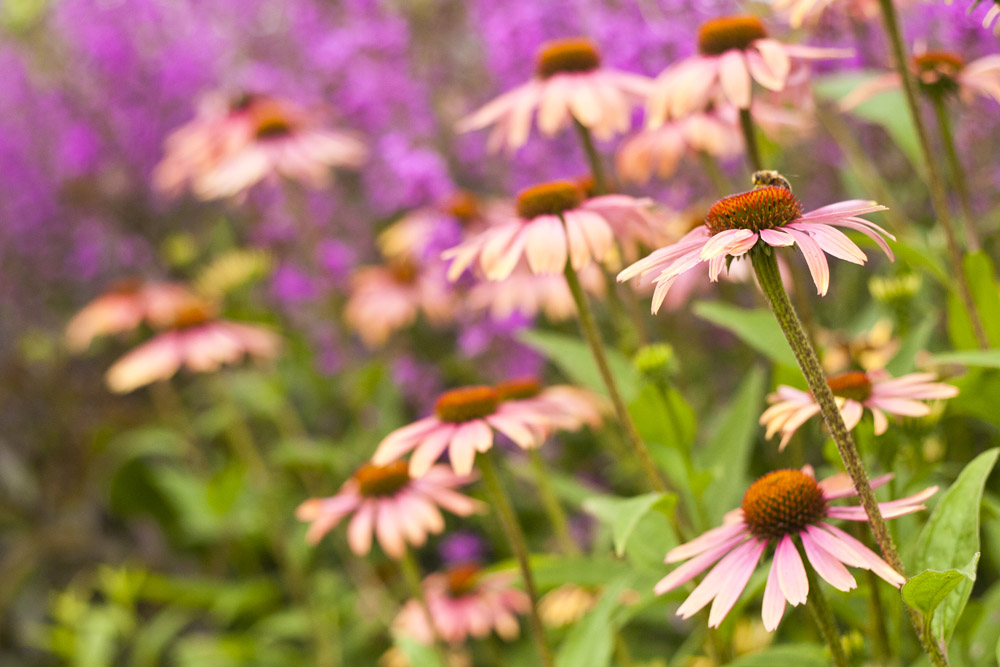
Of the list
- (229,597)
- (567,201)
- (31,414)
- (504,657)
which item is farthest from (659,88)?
(31,414)

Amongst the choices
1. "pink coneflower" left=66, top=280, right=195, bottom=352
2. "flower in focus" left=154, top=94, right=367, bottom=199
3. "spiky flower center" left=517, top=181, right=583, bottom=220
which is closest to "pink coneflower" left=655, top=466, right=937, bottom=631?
"spiky flower center" left=517, top=181, right=583, bottom=220

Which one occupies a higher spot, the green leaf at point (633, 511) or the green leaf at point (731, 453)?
the green leaf at point (633, 511)

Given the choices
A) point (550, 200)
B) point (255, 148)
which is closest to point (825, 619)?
point (550, 200)

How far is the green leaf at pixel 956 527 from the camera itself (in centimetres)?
74

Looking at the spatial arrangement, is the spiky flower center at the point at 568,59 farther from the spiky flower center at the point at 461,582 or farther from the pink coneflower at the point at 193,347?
the pink coneflower at the point at 193,347

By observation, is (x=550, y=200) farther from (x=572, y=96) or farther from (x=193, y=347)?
(x=193, y=347)

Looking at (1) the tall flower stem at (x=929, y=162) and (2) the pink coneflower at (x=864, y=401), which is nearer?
(2) the pink coneflower at (x=864, y=401)

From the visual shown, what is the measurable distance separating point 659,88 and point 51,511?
2.74 meters

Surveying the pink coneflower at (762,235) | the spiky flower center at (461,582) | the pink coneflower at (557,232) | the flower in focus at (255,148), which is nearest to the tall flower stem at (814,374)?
the pink coneflower at (762,235)

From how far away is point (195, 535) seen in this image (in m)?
2.75

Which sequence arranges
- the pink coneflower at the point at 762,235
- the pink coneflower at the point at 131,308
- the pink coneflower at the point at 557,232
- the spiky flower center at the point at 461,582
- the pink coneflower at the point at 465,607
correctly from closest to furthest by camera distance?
the pink coneflower at the point at 762,235
the pink coneflower at the point at 557,232
the pink coneflower at the point at 465,607
the spiky flower center at the point at 461,582
the pink coneflower at the point at 131,308

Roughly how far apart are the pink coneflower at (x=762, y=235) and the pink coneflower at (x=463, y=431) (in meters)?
0.38

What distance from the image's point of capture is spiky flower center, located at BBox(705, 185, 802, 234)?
2.14ft

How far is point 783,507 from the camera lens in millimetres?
711
